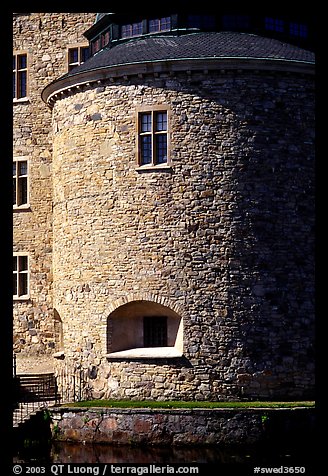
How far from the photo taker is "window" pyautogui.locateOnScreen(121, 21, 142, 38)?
25.7 m

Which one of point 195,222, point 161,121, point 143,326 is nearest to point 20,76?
point 161,121

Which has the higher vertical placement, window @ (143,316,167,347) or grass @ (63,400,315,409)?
window @ (143,316,167,347)

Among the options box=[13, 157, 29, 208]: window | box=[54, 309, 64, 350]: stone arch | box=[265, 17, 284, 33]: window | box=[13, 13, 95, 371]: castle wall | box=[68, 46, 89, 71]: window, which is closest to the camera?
box=[265, 17, 284, 33]: window

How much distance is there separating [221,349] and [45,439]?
506 cm

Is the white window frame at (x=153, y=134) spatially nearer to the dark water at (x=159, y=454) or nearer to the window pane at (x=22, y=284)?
the dark water at (x=159, y=454)

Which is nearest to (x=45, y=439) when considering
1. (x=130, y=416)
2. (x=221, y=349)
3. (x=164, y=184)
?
(x=130, y=416)

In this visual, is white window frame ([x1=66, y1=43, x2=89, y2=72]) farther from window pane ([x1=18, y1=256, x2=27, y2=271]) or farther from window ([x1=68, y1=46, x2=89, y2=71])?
window pane ([x1=18, y1=256, x2=27, y2=271])

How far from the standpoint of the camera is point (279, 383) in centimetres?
2261

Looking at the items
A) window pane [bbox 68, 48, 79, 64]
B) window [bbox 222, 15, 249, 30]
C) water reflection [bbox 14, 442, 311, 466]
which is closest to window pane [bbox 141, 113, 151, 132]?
window [bbox 222, 15, 249, 30]

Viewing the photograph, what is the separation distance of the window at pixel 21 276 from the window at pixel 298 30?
37.6ft

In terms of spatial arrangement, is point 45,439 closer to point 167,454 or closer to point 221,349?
point 167,454

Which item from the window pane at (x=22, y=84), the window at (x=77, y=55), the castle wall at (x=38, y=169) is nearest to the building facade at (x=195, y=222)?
the castle wall at (x=38, y=169)

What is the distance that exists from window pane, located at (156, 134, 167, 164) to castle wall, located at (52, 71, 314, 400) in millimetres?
343

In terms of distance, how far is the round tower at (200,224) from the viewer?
892 inches
